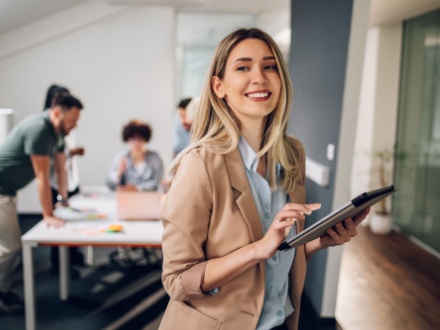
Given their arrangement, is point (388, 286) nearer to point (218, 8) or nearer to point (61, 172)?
point (61, 172)

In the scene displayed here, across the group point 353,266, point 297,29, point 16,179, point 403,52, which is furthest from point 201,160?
point 403,52

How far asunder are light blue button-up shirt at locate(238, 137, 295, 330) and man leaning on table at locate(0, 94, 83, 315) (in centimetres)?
193

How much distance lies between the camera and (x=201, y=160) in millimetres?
981

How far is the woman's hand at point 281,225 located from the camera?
0.88m

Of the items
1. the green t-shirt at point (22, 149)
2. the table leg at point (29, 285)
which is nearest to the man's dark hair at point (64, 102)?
the green t-shirt at point (22, 149)

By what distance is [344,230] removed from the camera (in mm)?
1034

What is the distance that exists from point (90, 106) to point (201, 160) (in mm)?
4910

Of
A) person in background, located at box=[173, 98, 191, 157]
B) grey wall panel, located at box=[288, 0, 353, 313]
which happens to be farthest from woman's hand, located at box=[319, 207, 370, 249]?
person in background, located at box=[173, 98, 191, 157]

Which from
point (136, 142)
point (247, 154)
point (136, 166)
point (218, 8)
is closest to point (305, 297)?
point (136, 166)

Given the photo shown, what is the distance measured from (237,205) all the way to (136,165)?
117 inches

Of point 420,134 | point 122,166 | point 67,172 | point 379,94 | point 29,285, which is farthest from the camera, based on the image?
point 379,94

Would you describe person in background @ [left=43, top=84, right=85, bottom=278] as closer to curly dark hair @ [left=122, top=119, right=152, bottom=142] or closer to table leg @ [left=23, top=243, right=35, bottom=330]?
curly dark hair @ [left=122, top=119, right=152, bottom=142]

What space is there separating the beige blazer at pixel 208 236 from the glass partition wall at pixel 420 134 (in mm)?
3754

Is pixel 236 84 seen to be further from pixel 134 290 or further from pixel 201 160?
pixel 134 290
